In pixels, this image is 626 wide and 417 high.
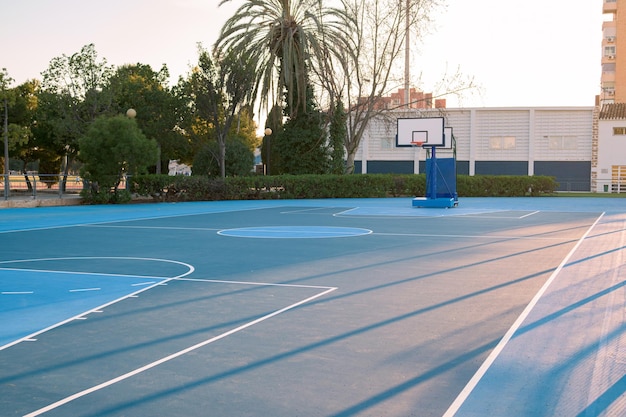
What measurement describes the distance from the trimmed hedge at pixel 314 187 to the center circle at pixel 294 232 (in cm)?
1564

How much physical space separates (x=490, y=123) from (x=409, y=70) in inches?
779

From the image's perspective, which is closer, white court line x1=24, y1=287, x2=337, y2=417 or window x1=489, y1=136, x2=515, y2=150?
white court line x1=24, y1=287, x2=337, y2=417

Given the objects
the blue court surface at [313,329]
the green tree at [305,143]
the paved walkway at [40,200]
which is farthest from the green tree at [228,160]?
the blue court surface at [313,329]

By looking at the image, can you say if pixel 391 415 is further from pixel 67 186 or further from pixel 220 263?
pixel 67 186

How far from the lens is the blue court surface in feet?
15.1

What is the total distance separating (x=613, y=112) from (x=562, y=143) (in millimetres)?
4312

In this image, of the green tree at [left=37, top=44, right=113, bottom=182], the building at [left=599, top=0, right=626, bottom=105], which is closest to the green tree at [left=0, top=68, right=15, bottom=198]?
the green tree at [left=37, top=44, right=113, bottom=182]

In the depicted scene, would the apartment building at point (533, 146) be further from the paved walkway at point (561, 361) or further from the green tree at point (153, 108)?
the paved walkway at point (561, 361)

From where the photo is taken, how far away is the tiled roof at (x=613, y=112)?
52.9 m

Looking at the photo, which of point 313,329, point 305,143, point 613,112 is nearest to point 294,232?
point 313,329

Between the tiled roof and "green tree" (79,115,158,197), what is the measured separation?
3722cm

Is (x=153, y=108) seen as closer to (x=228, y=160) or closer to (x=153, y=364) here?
(x=228, y=160)

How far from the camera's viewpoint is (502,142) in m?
56.4

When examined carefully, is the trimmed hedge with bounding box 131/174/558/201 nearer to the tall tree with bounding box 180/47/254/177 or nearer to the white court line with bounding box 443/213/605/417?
the tall tree with bounding box 180/47/254/177
